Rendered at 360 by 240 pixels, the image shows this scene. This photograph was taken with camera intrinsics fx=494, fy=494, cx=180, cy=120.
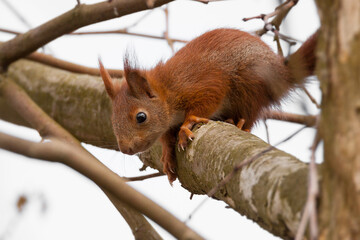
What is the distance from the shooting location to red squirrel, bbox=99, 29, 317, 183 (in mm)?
2416

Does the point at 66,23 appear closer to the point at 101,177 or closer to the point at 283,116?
the point at 101,177

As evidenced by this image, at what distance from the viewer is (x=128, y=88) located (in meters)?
2.56

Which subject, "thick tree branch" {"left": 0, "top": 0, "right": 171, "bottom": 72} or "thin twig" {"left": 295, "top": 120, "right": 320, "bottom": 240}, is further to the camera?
"thick tree branch" {"left": 0, "top": 0, "right": 171, "bottom": 72}

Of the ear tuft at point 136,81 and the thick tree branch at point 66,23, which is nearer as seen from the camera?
the thick tree branch at point 66,23

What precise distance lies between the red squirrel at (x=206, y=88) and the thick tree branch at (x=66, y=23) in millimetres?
438

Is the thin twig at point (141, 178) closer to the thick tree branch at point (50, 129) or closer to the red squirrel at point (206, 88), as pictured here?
the red squirrel at point (206, 88)

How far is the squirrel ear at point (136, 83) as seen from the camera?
249 cm

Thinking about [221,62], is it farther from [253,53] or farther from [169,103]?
[169,103]

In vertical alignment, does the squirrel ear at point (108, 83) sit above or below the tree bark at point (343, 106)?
below

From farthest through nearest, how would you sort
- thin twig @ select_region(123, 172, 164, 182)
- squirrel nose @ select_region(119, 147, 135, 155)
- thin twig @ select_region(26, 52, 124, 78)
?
1. thin twig @ select_region(26, 52, 124, 78)
2. squirrel nose @ select_region(119, 147, 135, 155)
3. thin twig @ select_region(123, 172, 164, 182)

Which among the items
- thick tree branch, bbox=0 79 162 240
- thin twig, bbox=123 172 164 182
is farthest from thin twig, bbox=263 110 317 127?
thick tree branch, bbox=0 79 162 240

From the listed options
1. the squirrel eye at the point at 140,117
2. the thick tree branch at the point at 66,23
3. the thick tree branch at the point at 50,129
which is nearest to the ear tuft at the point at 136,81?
the squirrel eye at the point at 140,117

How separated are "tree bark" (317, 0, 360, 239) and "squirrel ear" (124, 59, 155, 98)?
1.67m

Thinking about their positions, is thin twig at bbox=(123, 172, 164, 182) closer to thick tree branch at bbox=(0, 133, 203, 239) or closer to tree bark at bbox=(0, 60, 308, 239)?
tree bark at bbox=(0, 60, 308, 239)
